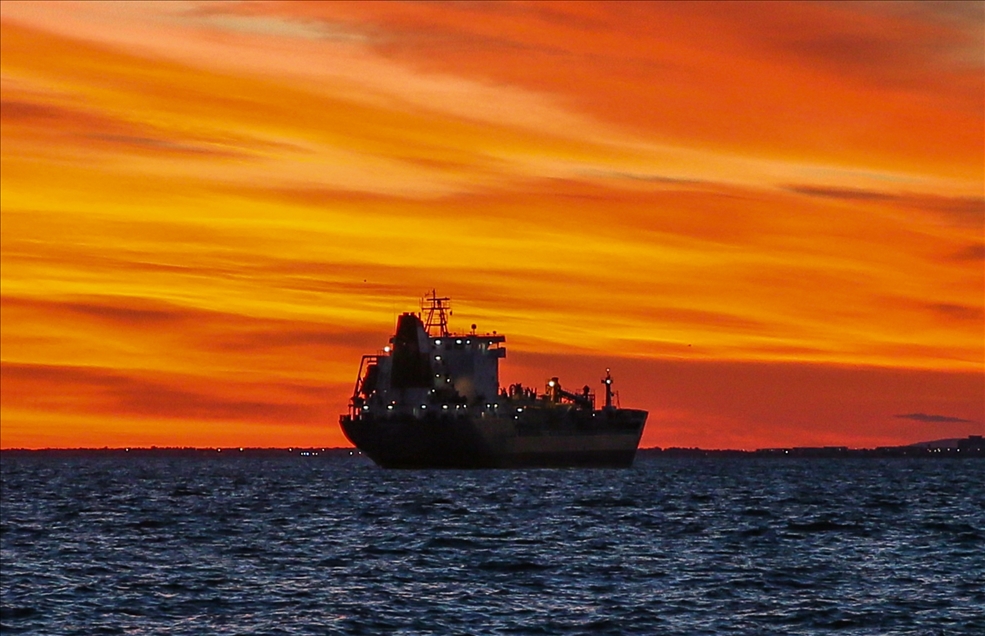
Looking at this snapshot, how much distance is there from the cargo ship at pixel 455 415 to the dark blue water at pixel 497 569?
66560 mm

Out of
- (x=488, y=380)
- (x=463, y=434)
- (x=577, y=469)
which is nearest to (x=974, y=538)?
(x=463, y=434)

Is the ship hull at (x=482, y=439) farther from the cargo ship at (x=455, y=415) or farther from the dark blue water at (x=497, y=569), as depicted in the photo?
the dark blue water at (x=497, y=569)

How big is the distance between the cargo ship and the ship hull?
0.34ft

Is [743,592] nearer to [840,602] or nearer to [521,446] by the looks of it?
[840,602]

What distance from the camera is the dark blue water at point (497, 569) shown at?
35406mm

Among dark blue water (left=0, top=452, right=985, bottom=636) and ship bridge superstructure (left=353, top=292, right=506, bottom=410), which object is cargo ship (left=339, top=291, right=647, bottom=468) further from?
dark blue water (left=0, top=452, right=985, bottom=636)

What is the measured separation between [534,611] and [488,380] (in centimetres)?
13141

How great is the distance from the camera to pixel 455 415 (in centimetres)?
15625

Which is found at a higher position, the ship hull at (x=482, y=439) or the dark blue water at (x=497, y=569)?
the ship hull at (x=482, y=439)

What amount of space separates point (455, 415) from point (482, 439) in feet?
12.2

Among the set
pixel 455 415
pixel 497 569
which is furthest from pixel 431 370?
pixel 497 569

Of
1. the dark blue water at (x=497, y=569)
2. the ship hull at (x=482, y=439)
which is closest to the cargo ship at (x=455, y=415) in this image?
the ship hull at (x=482, y=439)

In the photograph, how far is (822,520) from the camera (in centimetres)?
7244

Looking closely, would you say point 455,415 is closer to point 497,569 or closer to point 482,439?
point 482,439
